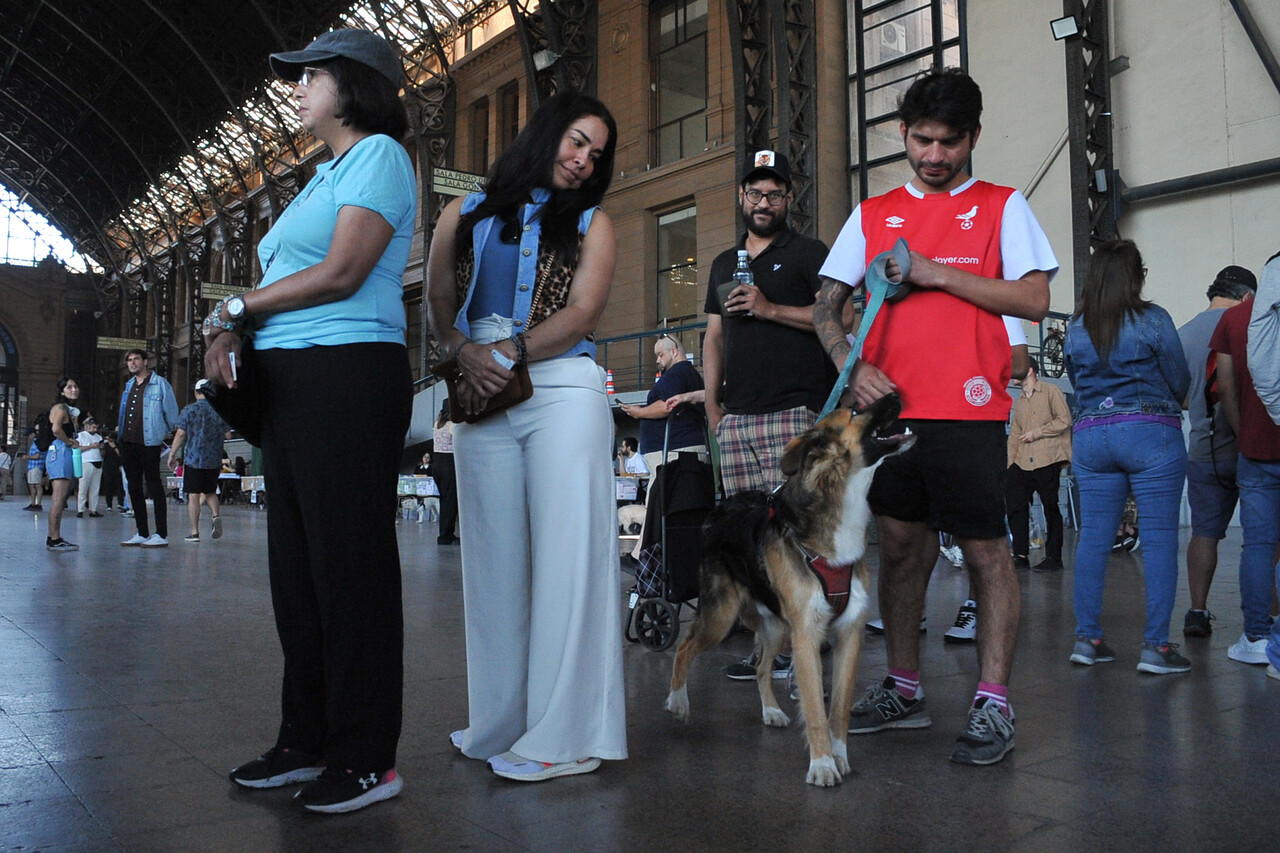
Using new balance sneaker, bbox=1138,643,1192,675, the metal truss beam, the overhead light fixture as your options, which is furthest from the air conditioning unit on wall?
new balance sneaker, bbox=1138,643,1192,675

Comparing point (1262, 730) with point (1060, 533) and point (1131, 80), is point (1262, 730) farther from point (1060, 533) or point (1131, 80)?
point (1131, 80)

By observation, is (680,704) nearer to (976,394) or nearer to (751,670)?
(751,670)

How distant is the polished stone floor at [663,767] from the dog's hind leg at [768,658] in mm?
70

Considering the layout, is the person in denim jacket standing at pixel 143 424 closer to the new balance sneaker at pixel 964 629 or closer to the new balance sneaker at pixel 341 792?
the new balance sneaker at pixel 964 629

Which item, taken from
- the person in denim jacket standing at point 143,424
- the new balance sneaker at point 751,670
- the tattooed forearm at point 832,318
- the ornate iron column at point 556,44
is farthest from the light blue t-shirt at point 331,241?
the ornate iron column at point 556,44

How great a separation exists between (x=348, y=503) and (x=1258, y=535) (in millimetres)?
4137

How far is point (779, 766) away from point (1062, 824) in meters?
0.76

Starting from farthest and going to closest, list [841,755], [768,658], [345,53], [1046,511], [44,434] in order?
[44,434] < [1046,511] < [768,658] < [841,755] < [345,53]

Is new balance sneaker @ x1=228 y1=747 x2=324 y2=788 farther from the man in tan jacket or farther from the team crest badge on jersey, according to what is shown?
the man in tan jacket

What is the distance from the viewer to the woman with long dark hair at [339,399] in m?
2.44

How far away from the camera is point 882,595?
3402 mm

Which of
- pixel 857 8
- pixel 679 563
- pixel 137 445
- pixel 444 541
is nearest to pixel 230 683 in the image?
pixel 679 563

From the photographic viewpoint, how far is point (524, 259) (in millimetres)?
2812

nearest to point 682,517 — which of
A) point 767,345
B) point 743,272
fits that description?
point 767,345
